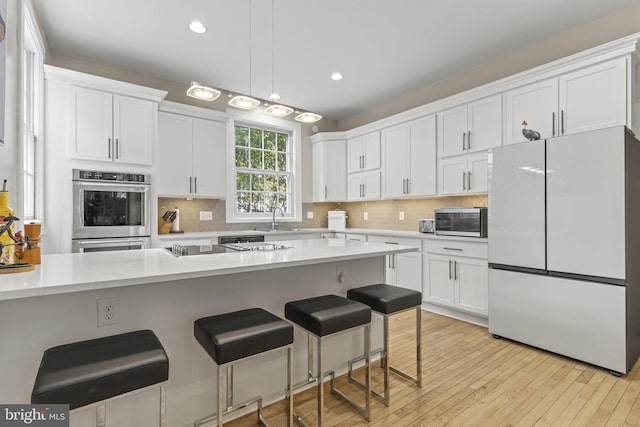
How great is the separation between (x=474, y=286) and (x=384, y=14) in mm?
2808

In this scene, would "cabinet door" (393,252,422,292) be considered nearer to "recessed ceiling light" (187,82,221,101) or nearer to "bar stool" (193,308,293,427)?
"bar stool" (193,308,293,427)

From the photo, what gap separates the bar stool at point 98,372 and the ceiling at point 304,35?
8.83ft

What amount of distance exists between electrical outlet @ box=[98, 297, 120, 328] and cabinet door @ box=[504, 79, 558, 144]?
363 cm

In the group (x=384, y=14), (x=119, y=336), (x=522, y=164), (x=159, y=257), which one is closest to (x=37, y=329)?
(x=119, y=336)

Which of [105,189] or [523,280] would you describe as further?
[105,189]

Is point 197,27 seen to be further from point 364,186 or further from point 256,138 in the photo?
point 364,186

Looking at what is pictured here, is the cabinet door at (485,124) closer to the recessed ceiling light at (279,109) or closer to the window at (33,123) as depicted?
the recessed ceiling light at (279,109)

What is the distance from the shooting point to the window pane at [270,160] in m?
5.18

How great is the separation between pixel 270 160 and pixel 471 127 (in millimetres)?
3018

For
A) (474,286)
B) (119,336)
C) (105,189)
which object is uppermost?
(105,189)

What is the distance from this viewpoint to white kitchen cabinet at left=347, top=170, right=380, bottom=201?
488 centimetres

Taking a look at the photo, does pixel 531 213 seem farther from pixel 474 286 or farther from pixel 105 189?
pixel 105 189

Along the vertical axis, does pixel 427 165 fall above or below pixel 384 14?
below

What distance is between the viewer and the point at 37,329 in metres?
1.33
